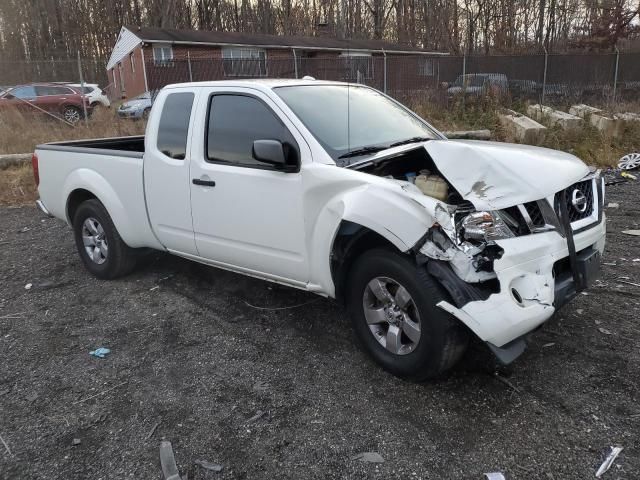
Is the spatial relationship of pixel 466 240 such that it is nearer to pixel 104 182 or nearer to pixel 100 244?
pixel 104 182

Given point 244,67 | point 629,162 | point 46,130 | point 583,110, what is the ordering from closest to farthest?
point 629,162, point 583,110, point 46,130, point 244,67

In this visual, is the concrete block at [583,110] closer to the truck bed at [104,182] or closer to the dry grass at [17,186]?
the truck bed at [104,182]

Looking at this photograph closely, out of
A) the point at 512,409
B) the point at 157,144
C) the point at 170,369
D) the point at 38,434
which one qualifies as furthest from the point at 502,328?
the point at 157,144

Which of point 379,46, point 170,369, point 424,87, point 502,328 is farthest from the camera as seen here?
point 379,46

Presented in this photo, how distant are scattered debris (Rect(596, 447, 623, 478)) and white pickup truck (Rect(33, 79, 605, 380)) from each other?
0.62 m

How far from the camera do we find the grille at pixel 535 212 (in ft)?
10.2

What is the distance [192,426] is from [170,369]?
73 cm

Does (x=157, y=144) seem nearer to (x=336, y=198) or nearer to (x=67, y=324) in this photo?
(x=67, y=324)

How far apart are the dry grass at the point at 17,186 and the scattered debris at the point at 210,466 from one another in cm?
882

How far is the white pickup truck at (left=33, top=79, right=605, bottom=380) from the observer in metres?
2.86

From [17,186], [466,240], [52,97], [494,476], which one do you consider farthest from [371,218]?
[52,97]

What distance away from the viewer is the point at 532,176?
10.2ft

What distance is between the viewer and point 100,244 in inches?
215

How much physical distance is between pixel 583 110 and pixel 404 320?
1205cm
